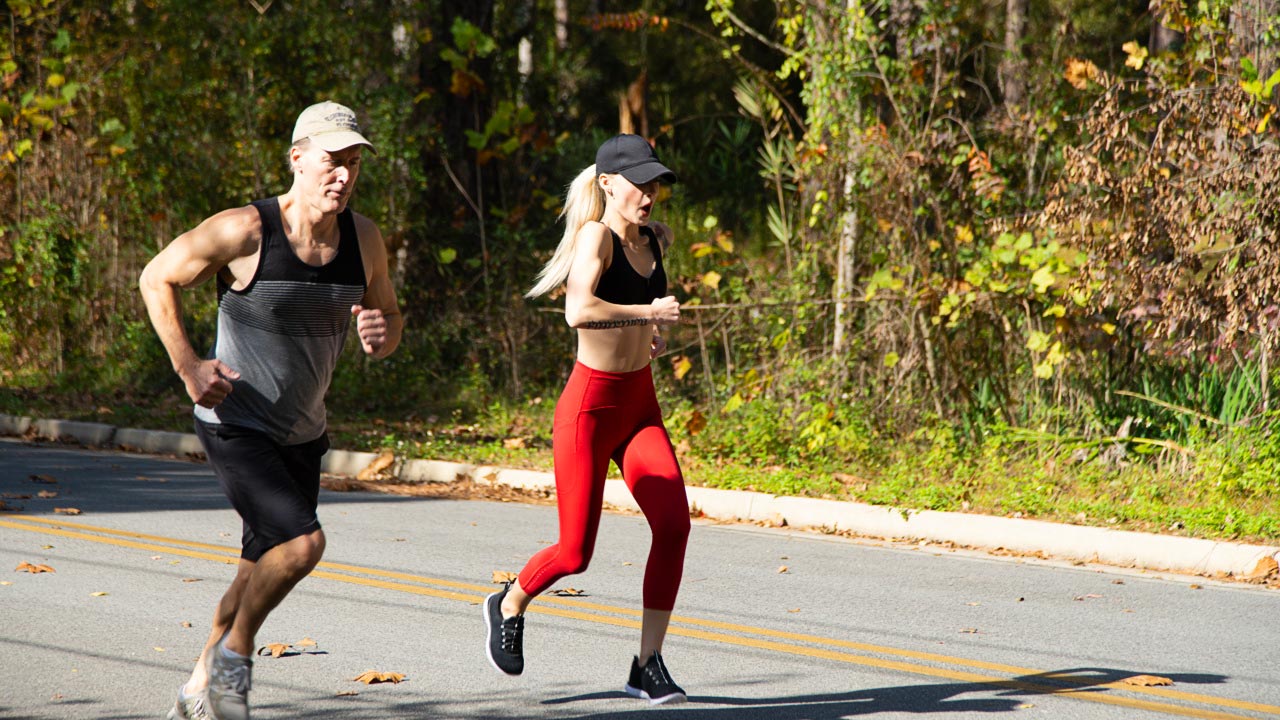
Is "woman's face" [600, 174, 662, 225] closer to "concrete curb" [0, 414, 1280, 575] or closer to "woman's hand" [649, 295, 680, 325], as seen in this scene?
"woman's hand" [649, 295, 680, 325]

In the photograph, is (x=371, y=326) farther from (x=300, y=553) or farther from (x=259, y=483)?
(x=300, y=553)

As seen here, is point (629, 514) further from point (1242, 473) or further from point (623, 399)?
point (623, 399)

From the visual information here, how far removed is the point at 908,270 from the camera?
10.4 m

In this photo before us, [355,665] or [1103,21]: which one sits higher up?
[1103,21]

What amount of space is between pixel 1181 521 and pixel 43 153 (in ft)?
43.5

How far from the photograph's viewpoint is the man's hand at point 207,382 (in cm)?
405

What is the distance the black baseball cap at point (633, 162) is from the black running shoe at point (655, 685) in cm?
175

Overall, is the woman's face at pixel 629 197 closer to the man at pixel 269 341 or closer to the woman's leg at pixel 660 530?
the woman's leg at pixel 660 530

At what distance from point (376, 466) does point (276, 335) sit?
7.11m

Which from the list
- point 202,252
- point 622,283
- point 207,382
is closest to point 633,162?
point 622,283

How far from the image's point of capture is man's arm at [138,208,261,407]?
4102 mm

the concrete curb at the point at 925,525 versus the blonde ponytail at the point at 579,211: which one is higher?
the blonde ponytail at the point at 579,211

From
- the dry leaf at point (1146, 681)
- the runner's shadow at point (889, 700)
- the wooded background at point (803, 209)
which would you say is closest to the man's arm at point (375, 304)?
the runner's shadow at point (889, 700)

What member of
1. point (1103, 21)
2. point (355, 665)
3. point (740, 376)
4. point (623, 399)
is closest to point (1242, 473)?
point (740, 376)
